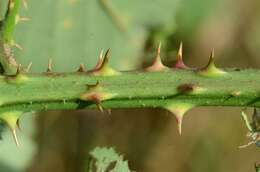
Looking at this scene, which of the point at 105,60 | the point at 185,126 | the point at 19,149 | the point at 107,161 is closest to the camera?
the point at 105,60

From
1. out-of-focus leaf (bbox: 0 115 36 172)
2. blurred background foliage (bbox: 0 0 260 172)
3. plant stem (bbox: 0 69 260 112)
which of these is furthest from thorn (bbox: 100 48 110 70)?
blurred background foliage (bbox: 0 0 260 172)

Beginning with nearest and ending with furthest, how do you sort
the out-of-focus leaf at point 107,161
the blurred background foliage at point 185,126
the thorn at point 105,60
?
the thorn at point 105,60 < the out-of-focus leaf at point 107,161 < the blurred background foliage at point 185,126

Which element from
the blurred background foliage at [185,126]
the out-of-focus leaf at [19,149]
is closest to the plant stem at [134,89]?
the out-of-focus leaf at [19,149]

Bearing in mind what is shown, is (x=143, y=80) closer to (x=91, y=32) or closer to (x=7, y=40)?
(x=7, y=40)

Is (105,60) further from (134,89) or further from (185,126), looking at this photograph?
(185,126)

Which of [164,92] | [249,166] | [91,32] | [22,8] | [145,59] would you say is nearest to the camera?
[164,92]

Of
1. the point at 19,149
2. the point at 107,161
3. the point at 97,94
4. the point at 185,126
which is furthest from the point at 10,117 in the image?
the point at 185,126

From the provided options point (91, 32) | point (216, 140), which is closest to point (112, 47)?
point (91, 32)

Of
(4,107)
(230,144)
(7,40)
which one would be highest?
(230,144)

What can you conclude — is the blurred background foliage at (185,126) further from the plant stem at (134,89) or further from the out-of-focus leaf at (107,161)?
the plant stem at (134,89)
